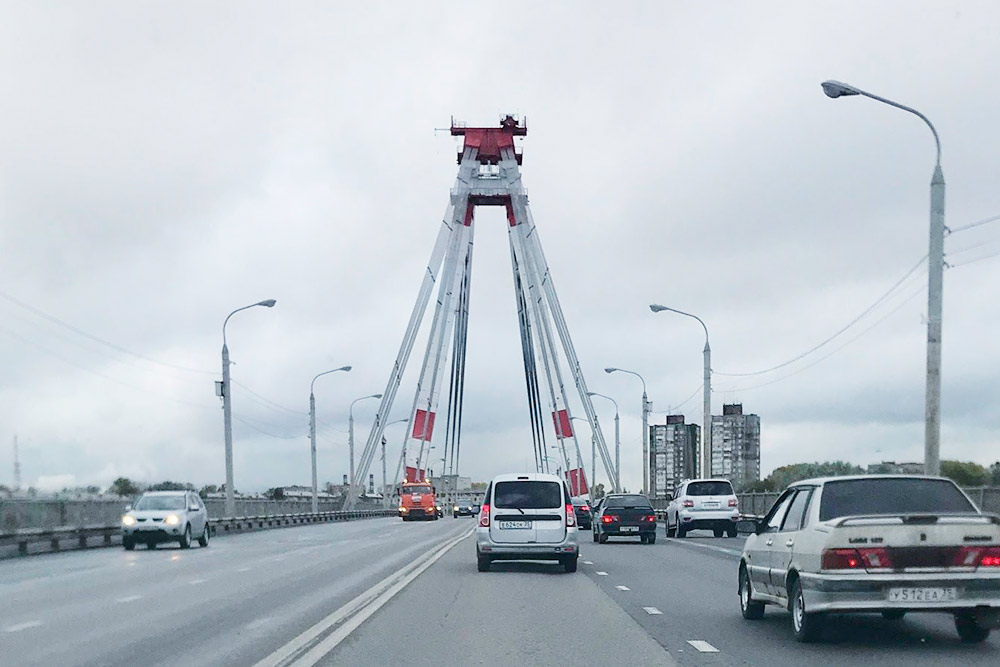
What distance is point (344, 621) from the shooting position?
14.3 m

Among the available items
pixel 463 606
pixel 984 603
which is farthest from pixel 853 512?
pixel 463 606

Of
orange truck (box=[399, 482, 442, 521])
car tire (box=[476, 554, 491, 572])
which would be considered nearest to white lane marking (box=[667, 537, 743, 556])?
car tire (box=[476, 554, 491, 572])

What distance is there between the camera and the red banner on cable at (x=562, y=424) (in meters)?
75.9

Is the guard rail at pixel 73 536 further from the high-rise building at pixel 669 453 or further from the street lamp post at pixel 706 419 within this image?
the high-rise building at pixel 669 453

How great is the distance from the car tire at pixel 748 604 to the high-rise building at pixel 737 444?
85154mm

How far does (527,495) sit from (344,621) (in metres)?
9.84

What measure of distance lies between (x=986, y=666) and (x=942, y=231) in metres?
14.8

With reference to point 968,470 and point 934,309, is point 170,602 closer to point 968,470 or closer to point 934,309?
point 934,309

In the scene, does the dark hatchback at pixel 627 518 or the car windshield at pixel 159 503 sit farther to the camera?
the dark hatchback at pixel 627 518

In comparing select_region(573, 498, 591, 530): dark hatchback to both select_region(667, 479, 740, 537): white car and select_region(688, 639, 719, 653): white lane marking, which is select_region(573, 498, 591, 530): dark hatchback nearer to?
select_region(667, 479, 740, 537): white car

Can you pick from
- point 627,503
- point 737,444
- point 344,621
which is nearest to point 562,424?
point 737,444

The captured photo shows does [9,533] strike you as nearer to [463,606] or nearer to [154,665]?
[463,606]

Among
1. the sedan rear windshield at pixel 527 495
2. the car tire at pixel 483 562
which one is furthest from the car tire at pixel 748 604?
the car tire at pixel 483 562

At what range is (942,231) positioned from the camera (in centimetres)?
2377
